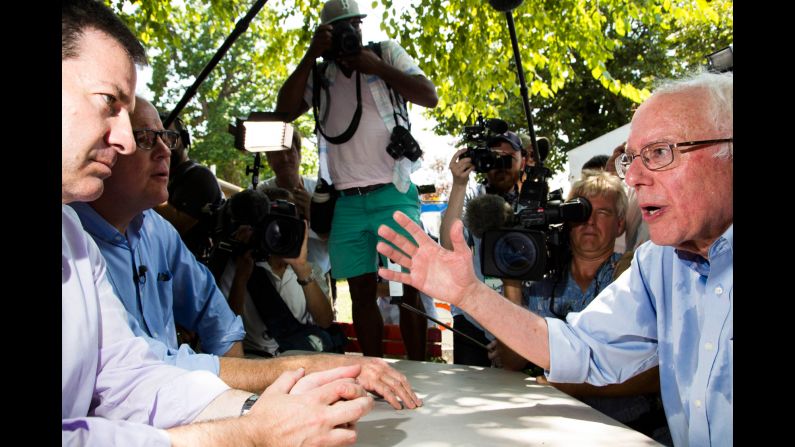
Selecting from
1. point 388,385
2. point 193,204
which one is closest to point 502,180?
point 193,204

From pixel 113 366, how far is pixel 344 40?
2.67m

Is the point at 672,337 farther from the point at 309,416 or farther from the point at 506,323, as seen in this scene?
the point at 309,416

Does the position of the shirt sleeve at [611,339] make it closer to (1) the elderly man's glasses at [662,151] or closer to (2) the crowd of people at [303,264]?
(2) the crowd of people at [303,264]

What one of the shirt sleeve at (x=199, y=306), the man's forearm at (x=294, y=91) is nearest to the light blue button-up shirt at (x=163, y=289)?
the shirt sleeve at (x=199, y=306)

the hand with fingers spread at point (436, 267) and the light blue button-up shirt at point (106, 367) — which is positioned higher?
the hand with fingers spread at point (436, 267)

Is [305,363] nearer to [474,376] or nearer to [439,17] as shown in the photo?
[474,376]

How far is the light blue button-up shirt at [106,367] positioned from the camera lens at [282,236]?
5.51ft

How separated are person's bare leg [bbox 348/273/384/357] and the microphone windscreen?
0.85 meters

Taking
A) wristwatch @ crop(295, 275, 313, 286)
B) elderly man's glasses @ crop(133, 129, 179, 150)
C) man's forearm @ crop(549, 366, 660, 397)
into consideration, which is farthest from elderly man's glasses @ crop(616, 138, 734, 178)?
wristwatch @ crop(295, 275, 313, 286)

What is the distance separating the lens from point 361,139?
169 inches

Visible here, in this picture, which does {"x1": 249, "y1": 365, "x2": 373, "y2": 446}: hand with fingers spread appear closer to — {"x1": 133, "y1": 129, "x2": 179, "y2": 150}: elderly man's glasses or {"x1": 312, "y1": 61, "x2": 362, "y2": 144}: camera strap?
{"x1": 133, "y1": 129, "x2": 179, "y2": 150}: elderly man's glasses

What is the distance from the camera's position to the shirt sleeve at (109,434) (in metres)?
1.38
